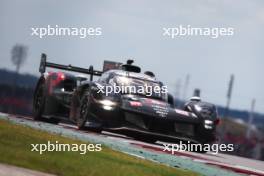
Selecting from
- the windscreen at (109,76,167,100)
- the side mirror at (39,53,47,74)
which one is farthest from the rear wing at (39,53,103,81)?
the windscreen at (109,76,167,100)

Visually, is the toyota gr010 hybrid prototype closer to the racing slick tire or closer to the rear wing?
the racing slick tire

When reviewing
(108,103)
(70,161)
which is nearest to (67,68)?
(108,103)

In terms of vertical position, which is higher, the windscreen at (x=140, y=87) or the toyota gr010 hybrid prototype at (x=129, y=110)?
the windscreen at (x=140, y=87)

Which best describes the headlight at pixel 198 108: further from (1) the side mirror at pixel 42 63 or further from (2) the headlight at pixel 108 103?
(1) the side mirror at pixel 42 63

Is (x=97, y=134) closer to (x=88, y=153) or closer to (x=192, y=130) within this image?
(x=192, y=130)

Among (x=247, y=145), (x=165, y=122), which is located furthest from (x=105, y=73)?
(x=247, y=145)

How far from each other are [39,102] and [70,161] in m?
10.1

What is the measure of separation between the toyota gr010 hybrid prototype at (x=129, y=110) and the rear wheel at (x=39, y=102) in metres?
0.32

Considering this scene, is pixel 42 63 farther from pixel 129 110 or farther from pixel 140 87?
pixel 129 110

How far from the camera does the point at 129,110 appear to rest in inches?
623

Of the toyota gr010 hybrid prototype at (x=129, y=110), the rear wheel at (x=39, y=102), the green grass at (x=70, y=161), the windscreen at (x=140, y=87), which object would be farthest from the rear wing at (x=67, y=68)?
the green grass at (x=70, y=161)

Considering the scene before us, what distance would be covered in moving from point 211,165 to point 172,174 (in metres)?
3.06

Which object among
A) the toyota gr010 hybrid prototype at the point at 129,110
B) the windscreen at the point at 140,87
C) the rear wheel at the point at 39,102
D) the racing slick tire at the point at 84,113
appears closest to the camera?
the toyota gr010 hybrid prototype at the point at 129,110

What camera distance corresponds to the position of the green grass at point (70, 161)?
8875 millimetres
